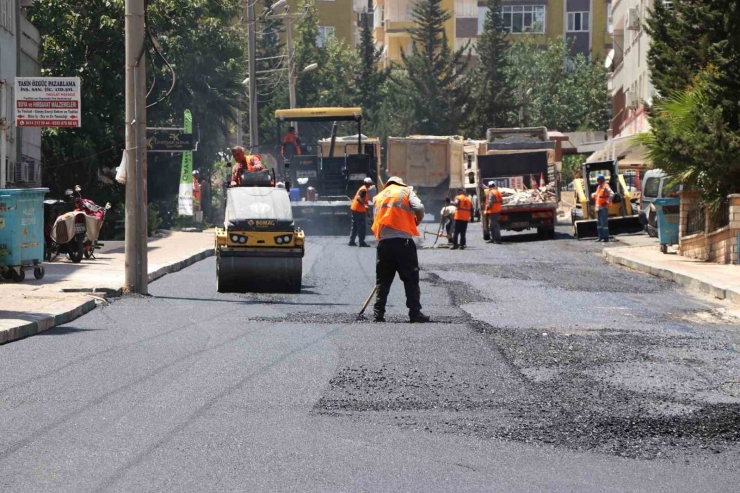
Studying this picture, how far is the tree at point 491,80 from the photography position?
7119cm

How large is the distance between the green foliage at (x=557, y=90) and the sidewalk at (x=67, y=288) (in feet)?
167

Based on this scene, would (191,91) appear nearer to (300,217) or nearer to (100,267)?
(300,217)

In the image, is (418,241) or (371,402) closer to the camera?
(371,402)

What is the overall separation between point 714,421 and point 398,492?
9.06 feet

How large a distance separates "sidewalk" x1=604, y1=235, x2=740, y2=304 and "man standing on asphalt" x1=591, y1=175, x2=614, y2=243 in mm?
1062

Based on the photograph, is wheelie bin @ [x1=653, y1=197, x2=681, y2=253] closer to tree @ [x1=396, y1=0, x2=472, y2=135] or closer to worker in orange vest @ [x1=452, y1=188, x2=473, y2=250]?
worker in orange vest @ [x1=452, y1=188, x2=473, y2=250]

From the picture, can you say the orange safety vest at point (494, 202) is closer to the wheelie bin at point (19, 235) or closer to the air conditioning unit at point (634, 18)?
the wheelie bin at point (19, 235)

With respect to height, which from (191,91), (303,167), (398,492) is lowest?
(398,492)

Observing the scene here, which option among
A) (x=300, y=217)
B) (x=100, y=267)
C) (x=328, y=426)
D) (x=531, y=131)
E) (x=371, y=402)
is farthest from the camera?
(x=531, y=131)

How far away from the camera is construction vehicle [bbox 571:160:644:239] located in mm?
33312

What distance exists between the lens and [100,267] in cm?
2117

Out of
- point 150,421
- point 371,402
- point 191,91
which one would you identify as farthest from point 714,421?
point 191,91

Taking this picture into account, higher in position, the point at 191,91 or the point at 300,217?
the point at 191,91

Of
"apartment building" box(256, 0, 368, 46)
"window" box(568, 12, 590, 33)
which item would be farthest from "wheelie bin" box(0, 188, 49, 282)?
"apartment building" box(256, 0, 368, 46)
